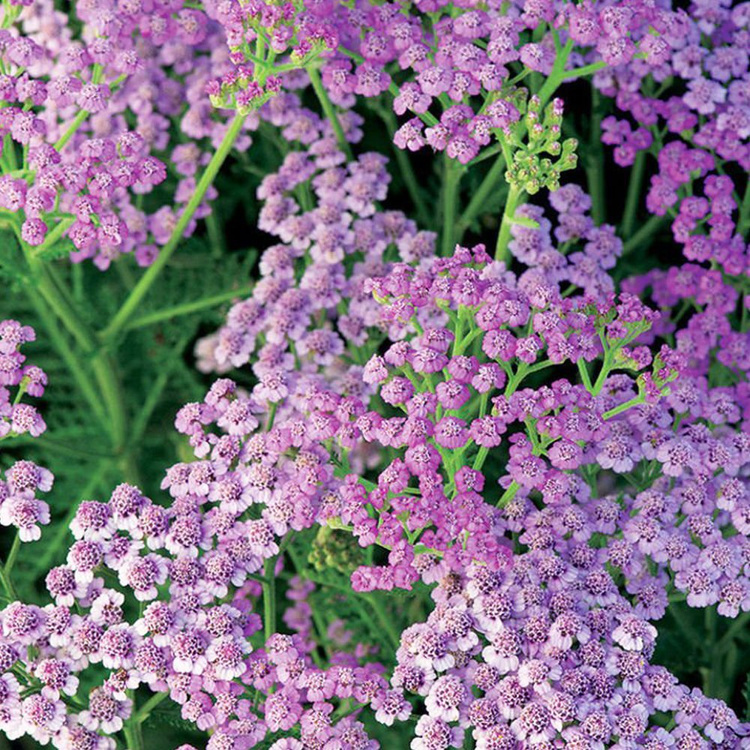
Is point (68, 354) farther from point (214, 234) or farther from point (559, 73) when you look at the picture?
point (559, 73)

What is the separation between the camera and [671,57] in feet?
6.97

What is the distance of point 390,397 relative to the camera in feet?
5.53

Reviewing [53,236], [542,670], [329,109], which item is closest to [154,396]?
[53,236]

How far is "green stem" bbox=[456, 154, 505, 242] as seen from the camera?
6.84ft

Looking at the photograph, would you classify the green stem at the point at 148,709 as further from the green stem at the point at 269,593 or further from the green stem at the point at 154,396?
the green stem at the point at 154,396

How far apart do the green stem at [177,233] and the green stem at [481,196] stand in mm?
394

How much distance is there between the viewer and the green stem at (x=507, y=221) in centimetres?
186

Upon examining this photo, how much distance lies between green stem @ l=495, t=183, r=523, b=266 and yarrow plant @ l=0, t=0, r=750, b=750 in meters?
0.02

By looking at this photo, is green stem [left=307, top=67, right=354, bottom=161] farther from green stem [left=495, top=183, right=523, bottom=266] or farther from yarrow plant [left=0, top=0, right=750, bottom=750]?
green stem [left=495, top=183, right=523, bottom=266]

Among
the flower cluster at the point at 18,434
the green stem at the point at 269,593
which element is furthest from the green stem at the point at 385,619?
the flower cluster at the point at 18,434

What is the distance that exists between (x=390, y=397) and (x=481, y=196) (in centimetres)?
57

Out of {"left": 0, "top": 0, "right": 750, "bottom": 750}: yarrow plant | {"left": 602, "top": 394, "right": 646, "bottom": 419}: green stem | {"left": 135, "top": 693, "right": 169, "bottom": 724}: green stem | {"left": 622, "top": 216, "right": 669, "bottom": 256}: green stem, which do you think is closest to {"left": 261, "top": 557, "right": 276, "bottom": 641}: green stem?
{"left": 0, "top": 0, "right": 750, "bottom": 750}: yarrow plant

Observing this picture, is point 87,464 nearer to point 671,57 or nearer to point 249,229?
point 249,229

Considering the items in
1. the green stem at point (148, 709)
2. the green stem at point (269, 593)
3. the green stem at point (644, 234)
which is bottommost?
the green stem at point (148, 709)
